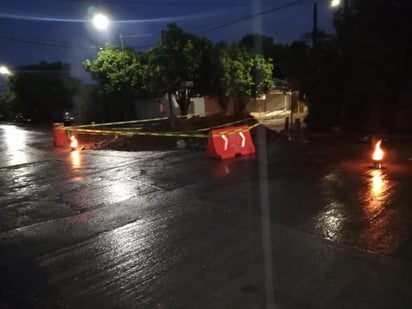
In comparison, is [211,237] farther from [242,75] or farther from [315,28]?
[242,75]

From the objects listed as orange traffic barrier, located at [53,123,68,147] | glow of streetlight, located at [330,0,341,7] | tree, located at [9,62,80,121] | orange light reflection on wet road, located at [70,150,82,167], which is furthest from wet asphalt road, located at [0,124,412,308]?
tree, located at [9,62,80,121]

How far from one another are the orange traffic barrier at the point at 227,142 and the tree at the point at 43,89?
30421 millimetres

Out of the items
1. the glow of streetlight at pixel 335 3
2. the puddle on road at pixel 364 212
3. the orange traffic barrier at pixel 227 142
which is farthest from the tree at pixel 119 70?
the puddle on road at pixel 364 212

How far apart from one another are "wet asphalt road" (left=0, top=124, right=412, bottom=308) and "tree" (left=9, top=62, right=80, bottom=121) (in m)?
32.1

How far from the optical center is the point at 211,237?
18.8 ft

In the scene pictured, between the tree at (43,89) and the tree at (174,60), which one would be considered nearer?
the tree at (174,60)

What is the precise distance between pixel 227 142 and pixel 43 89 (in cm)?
3581

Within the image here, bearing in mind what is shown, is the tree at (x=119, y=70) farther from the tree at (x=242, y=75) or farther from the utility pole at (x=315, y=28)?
the utility pole at (x=315, y=28)

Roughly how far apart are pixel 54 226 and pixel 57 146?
1213 centimetres

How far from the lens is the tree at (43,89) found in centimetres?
4112

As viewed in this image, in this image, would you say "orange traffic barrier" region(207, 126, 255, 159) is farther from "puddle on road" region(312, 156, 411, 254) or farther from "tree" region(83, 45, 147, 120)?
"tree" region(83, 45, 147, 120)

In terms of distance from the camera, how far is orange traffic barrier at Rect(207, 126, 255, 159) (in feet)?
41.1

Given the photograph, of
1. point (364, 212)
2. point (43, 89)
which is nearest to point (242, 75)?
point (364, 212)

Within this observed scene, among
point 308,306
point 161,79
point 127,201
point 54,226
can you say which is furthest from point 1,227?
point 161,79
